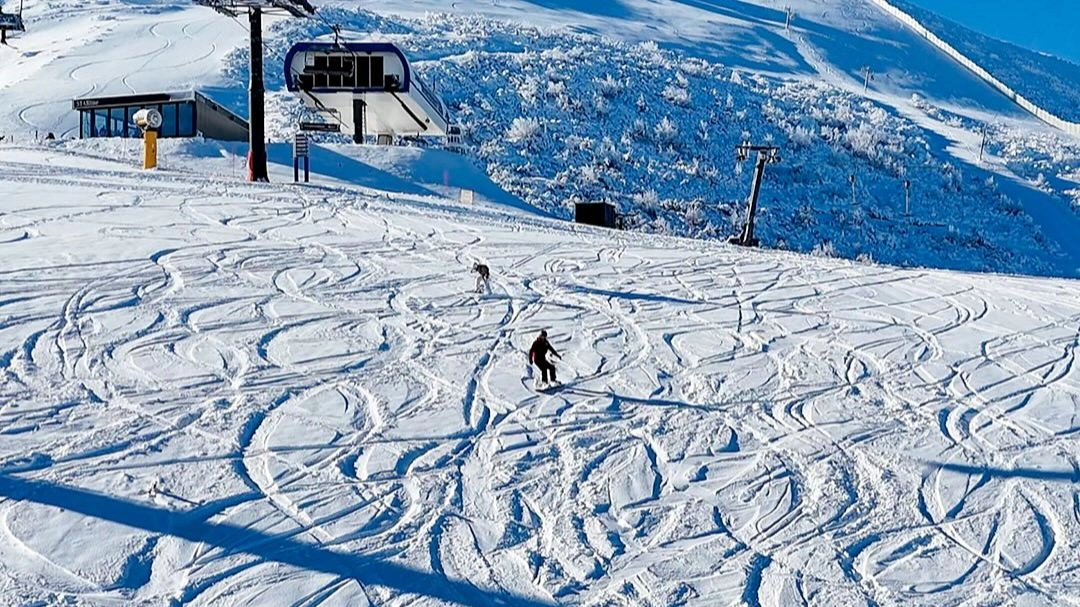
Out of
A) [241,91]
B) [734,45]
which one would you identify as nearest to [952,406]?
[241,91]

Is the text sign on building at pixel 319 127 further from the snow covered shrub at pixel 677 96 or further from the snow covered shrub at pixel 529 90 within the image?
the snow covered shrub at pixel 677 96

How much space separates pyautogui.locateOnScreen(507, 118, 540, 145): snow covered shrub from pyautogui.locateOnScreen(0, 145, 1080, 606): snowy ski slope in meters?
30.0

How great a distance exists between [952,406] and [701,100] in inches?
1861

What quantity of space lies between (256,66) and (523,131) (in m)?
20.8

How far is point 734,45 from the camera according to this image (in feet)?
267

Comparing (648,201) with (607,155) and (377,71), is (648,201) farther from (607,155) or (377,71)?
(377,71)

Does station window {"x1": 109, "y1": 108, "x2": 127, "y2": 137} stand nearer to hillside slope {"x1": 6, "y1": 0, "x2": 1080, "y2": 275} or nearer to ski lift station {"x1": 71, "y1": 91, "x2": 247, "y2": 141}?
ski lift station {"x1": 71, "y1": 91, "x2": 247, "y2": 141}

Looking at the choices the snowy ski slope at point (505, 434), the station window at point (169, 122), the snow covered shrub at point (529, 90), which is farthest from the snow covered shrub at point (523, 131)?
the snowy ski slope at point (505, 434)

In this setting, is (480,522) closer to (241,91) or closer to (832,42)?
(241,91)

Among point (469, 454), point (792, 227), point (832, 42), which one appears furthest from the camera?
point (832, 42)

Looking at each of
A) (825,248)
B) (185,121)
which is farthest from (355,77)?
(825,248)

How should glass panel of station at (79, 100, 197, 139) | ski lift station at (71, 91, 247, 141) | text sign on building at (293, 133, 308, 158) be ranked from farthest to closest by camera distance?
glass panel of station at (79, 100, 197, 139) → ski lift station at (71, 91, 247, 141) → text sign on building at (293, 133, 308, 158)

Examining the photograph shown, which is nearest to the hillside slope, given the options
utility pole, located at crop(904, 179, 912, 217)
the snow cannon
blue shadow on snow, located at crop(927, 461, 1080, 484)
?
utility pole, located at crop(904, 179, 912, 217)

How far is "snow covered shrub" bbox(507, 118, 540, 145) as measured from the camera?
1817 inches
